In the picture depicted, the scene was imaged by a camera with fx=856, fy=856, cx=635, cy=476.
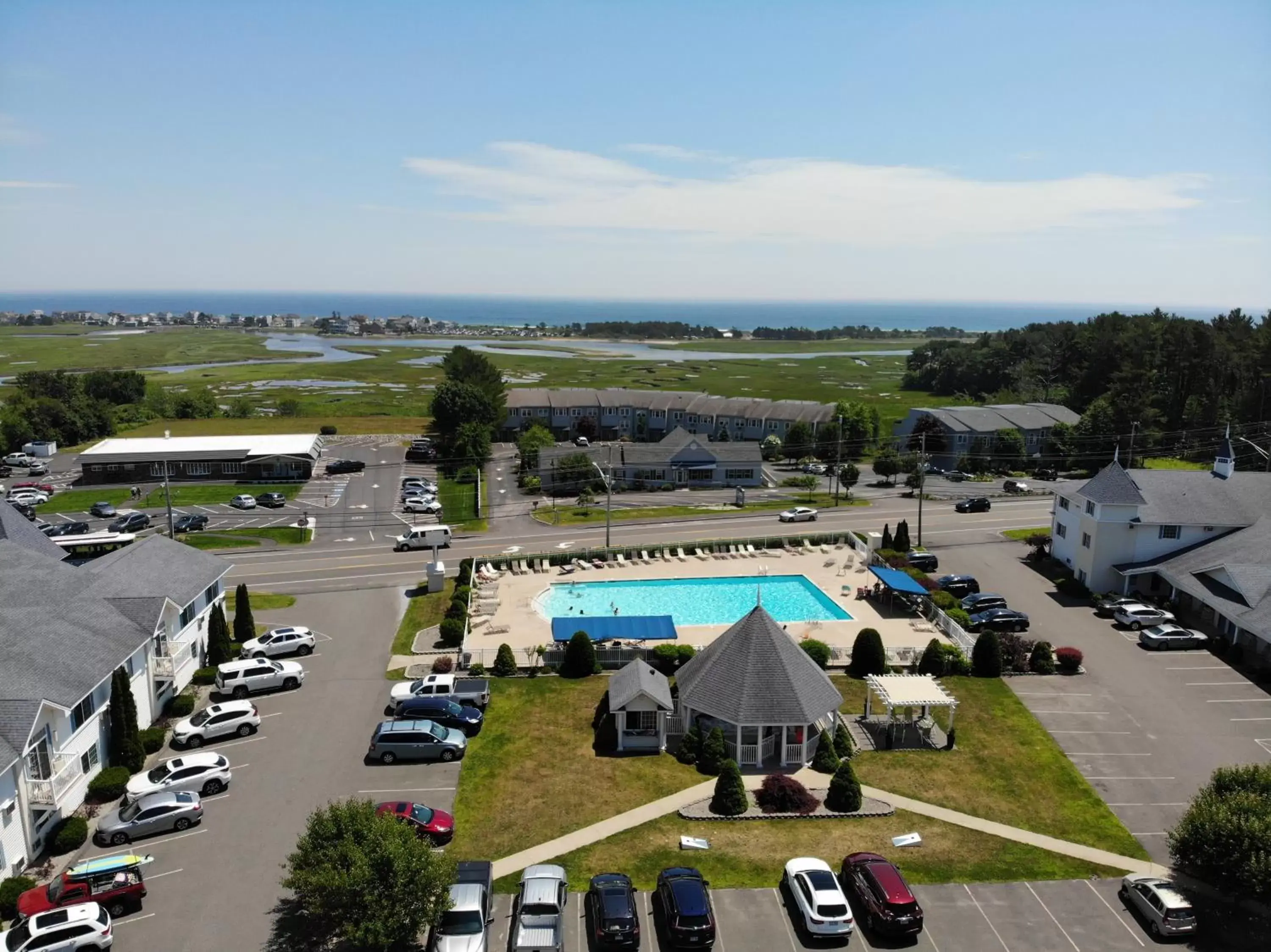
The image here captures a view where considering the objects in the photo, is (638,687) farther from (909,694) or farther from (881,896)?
(881,896)

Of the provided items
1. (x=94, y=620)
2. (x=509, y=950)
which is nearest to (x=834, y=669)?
(x=509, y=950)

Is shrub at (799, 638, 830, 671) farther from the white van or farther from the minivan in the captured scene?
the white van

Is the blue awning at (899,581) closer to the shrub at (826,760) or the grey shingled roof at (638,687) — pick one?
the shrub at (826,760)

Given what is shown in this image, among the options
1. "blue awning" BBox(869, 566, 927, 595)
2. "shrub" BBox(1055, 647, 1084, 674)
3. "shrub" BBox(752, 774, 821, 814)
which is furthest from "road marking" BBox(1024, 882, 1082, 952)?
"blue awning" BBox(869, 566, 927, 595)

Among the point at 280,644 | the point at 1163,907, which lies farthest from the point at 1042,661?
the point at 280,644

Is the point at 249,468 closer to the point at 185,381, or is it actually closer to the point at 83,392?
the point at 83,392

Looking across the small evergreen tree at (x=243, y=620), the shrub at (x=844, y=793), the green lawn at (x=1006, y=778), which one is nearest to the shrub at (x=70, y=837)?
the small evergreen tree at (x=243, y=620)
